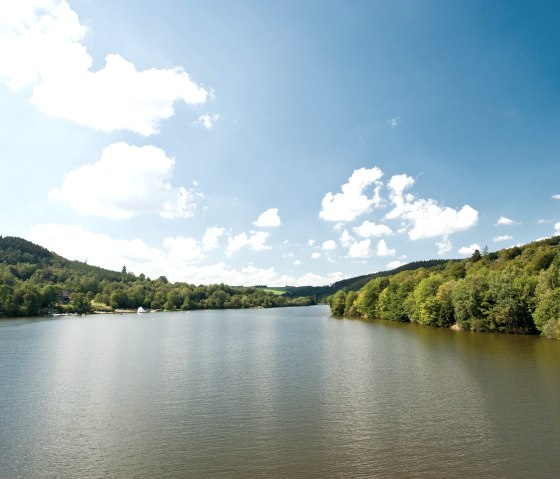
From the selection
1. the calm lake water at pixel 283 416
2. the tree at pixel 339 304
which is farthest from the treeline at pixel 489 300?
the tree at pixel 339 304

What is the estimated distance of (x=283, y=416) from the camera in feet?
87.7

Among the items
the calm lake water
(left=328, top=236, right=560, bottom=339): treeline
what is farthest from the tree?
the calm lake water

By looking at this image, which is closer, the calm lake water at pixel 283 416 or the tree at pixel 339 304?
the calm lake water at pixel 283 416

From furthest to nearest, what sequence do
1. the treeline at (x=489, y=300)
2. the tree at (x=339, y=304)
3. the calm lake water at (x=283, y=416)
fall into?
the tree at (x=339, y=304) < the treeline at (x=489, y=300) < the calm lake water at (x=283, y=416)

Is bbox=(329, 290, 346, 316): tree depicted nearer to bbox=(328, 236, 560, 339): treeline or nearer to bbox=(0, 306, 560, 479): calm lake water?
bbox=(328, 236, 560, 339): treeline

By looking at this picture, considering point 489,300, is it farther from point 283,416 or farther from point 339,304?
point 339,304

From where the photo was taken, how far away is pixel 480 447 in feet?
70.7

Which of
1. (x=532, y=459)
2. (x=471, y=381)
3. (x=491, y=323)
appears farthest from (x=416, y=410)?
(x=491, y=323)

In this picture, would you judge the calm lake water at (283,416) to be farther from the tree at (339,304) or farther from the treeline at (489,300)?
the tree at (339,304)

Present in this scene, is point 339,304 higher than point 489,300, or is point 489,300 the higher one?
point 489,300

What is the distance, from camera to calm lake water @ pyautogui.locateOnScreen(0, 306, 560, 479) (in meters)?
19.8

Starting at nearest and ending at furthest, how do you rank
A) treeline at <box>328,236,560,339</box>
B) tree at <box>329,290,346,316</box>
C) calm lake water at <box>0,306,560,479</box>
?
calm lake water at <box>0,306,560,479</box>
treeline at <box>328,236,560,339</box>
tree at <box>329,290,346,316</box>

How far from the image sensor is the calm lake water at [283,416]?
19.8 metres

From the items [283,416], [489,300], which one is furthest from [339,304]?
[283,416]
